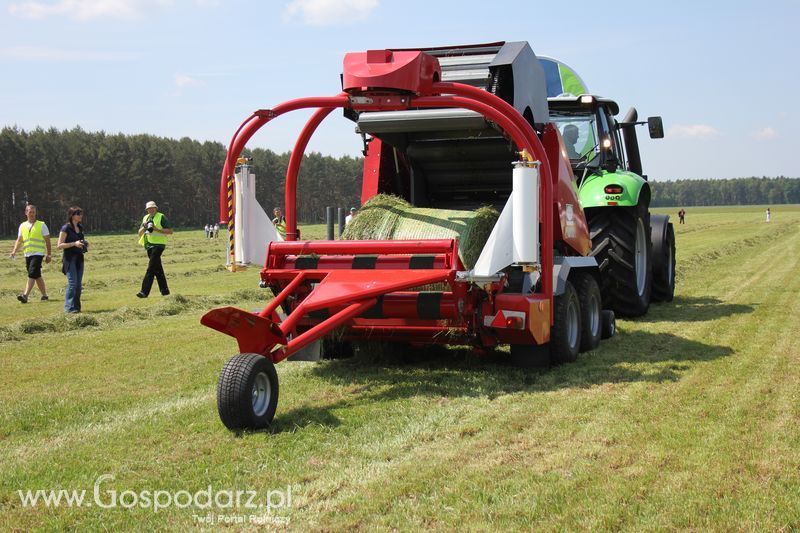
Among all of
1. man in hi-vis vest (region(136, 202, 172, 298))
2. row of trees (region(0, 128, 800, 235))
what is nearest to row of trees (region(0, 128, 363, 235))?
row of trees (region(0, 128, 800, 235))

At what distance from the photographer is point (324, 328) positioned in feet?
18.6

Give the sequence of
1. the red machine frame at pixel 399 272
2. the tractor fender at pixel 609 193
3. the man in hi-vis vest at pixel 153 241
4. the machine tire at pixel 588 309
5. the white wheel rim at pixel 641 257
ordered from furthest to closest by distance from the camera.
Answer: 1. the man in hi-vis vest at pixel 153 241
2. the white wheel rim at pixel 641 257
3. the tractor fender at pixel 609 193
4. the machine tire at pixel 588 309
5. the red machine frame at pixel 399 272

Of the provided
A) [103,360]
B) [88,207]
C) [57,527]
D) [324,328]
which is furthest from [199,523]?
[88,207]

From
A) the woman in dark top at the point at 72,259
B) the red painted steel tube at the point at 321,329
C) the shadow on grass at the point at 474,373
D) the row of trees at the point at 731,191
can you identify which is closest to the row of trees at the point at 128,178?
the woman in dark top at the point at 72,259

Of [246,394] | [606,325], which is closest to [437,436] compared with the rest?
[246,394]

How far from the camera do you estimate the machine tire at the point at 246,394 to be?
4738 millimetres

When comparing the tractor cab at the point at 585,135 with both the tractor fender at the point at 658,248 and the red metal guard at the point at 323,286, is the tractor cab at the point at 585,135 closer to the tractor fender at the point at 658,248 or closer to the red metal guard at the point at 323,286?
the tractor fender at the point at 658,248

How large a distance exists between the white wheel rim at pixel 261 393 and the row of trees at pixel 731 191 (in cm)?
15266

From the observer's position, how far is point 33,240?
1248 cm

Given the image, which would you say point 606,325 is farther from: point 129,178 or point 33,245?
point 129,178

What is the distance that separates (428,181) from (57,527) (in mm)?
5712

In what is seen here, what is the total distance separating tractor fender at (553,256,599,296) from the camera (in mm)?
6711

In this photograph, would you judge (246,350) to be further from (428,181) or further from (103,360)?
(428,181)

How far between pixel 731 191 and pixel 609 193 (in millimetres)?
158249
